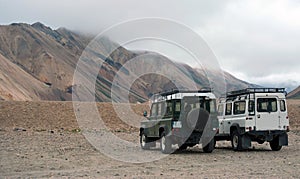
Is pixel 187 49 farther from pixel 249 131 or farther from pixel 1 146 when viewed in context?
pixel 1 146

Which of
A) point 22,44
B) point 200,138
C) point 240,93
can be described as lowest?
point 200,138

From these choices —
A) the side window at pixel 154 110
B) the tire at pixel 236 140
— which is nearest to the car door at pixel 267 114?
the tire at pixel 236 140

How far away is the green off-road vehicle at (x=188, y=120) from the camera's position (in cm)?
1766

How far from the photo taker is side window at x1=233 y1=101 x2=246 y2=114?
64.3 ft

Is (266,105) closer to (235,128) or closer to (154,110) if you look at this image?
(235,128)

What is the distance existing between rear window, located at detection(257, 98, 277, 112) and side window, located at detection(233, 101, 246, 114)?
750mm

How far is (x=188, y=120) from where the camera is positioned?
1766cm

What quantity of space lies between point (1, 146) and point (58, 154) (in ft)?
15.2

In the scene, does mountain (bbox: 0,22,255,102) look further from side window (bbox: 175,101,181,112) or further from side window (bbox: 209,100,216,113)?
side window (bbox: 175,101,181,112)

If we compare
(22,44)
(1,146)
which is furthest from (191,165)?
(22,44)

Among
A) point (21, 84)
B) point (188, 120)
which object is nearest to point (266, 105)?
point (188, 120)

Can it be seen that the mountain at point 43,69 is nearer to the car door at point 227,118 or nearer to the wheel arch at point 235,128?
the car door at point 227,118

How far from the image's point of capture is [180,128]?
57.7 feet

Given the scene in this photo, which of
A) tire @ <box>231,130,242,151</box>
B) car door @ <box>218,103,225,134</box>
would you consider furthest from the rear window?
car door @ <box>218,103,225,134</box>
